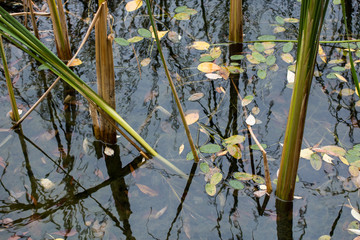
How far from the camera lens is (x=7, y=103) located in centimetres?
209

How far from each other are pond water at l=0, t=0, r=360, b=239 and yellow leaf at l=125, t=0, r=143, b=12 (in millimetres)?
158

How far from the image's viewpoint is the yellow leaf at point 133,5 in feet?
8.71

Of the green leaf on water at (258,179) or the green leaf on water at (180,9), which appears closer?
the green leaf on water at (258,179)

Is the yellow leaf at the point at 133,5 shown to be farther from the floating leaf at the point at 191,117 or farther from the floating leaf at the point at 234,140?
the floating leaf at the point at 234,140

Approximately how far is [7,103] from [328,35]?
81.9 inches

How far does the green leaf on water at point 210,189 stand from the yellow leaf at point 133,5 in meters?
1.54

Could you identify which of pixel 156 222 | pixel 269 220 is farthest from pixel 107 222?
pixel 269 220

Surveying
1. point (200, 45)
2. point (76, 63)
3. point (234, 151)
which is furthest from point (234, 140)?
point (76, 63)

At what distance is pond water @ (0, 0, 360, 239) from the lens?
1.54 m

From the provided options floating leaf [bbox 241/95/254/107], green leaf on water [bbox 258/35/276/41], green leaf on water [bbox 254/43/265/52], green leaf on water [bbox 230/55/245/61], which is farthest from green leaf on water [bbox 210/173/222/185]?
green leaf on water [bbox 258/35/276/41]

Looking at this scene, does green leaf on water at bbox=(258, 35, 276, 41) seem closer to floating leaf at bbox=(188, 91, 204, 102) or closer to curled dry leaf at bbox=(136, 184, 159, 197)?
floating leaf at bbox=(188, 91, 204, 102)

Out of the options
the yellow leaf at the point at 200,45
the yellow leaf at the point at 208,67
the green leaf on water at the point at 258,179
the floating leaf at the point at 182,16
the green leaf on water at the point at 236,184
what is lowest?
the green leaf on water at the point at 236,184

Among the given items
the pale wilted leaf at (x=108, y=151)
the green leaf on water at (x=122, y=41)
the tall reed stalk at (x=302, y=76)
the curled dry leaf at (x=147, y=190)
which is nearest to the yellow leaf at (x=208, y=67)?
the green leaf on water at (x=122, y=41)

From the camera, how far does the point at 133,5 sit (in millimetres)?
2695
